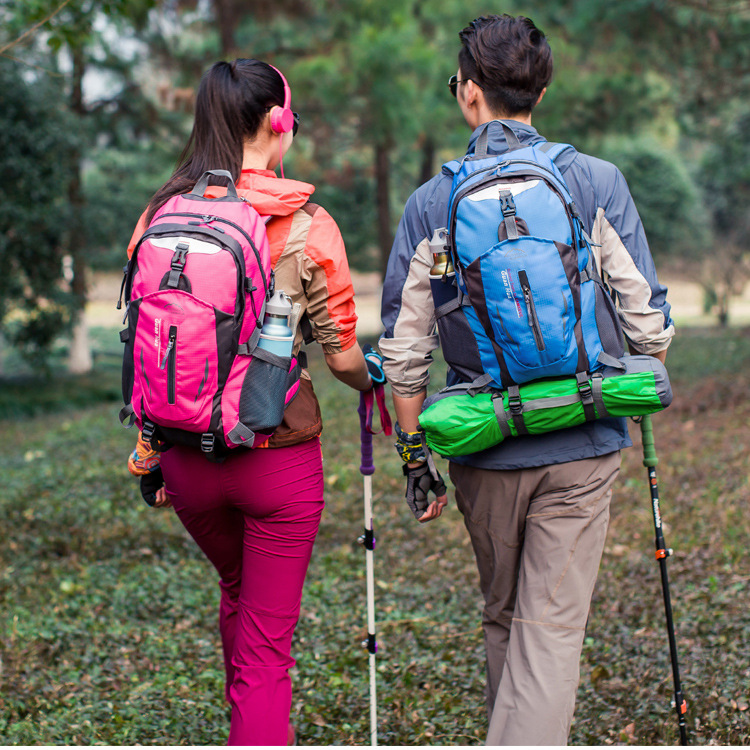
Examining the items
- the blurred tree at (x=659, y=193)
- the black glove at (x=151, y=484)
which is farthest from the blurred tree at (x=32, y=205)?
the blurred tree at (x=659, y=193)

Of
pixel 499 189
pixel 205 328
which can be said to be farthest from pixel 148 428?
pixel 499 189

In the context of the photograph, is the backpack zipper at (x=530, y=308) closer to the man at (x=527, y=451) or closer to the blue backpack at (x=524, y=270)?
the blue backpack at (x=524, y=270)

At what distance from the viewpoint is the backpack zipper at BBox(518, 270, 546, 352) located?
211 centimetres

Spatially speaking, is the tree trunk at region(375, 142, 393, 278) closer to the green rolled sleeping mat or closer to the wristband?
the wristband

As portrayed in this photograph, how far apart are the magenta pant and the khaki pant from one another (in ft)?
1.72

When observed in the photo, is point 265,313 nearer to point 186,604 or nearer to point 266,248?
point 266,248

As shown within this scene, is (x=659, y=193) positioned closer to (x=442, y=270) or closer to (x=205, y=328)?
(x=442, y=270)

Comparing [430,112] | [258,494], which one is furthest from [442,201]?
[430,112]

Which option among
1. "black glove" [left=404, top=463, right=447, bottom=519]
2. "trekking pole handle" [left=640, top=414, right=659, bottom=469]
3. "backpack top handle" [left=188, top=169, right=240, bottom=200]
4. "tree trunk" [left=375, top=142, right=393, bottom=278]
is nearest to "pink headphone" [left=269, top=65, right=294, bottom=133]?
"backpack top handle" [left=188, top=169, right=240, bottom=200]

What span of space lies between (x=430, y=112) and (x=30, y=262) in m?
6.48

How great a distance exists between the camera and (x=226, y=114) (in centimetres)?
243

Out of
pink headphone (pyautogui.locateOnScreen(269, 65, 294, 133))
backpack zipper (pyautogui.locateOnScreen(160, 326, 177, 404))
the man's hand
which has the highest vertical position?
pink headphone (pyautogui.locateOnScreen(269, 65, 294, 133))

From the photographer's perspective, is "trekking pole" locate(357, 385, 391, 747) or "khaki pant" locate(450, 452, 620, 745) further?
"trekking pole" locate(357, 385, 391, 747)

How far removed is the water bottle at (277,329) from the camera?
7.49 feet
